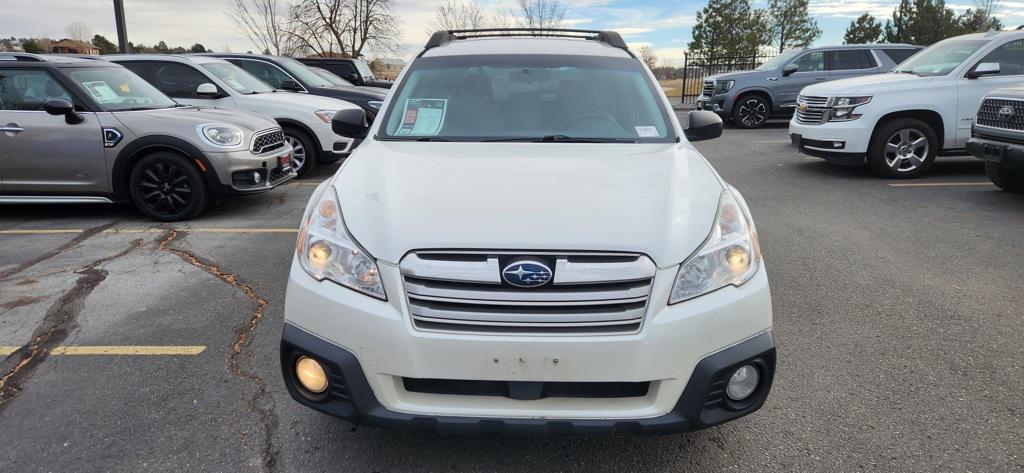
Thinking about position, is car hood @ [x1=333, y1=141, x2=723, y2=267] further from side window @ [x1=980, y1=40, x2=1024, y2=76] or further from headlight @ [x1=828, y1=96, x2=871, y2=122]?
side window @ [x1=980, y1=40, x2=1024, y2=76]

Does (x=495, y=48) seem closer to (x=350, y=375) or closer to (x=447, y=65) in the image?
(x=447, y=65)

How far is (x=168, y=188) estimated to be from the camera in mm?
6445

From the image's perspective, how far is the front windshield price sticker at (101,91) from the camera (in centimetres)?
647

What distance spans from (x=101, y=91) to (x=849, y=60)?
1411cm

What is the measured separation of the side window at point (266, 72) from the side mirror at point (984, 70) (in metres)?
10.1

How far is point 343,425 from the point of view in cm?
276

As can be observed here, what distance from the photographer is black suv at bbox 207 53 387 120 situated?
10695 mm

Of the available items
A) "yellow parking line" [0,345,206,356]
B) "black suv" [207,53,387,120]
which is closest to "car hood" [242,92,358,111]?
"black suv" [207,53,387,120]

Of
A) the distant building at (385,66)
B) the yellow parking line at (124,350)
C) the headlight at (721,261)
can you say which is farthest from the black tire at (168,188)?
the distant building at (385,66)

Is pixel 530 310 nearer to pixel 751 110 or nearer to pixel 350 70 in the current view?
pixel 350 70

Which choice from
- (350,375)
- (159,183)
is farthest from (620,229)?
(159,183)

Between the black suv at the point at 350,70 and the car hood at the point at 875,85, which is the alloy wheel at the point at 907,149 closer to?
the car hood at the point at 875,85

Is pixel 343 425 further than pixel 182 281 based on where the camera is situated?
No

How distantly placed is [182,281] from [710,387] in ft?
12.9
